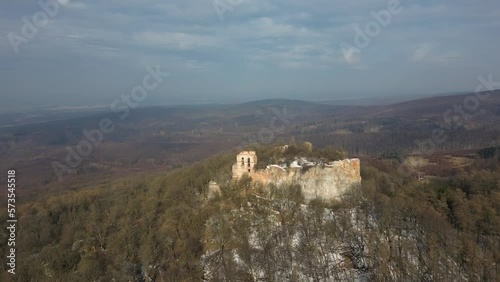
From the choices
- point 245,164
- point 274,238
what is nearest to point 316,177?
point 245,164

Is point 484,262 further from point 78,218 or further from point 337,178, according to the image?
point 78,218

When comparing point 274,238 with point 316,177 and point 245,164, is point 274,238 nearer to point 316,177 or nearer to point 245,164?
point 316,177

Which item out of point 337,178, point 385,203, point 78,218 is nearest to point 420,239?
point 385,203

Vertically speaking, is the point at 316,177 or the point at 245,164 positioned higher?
the point at 245,164

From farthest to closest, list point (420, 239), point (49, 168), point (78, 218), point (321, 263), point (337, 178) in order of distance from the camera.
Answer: point (49, 168) → point (78, 218) → point (337, 178) → point (420, 239) → point (321, 263)

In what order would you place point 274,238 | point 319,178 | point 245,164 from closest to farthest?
1. point 274,238
2. point 319,178
3. point 245,164

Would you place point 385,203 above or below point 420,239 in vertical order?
above
